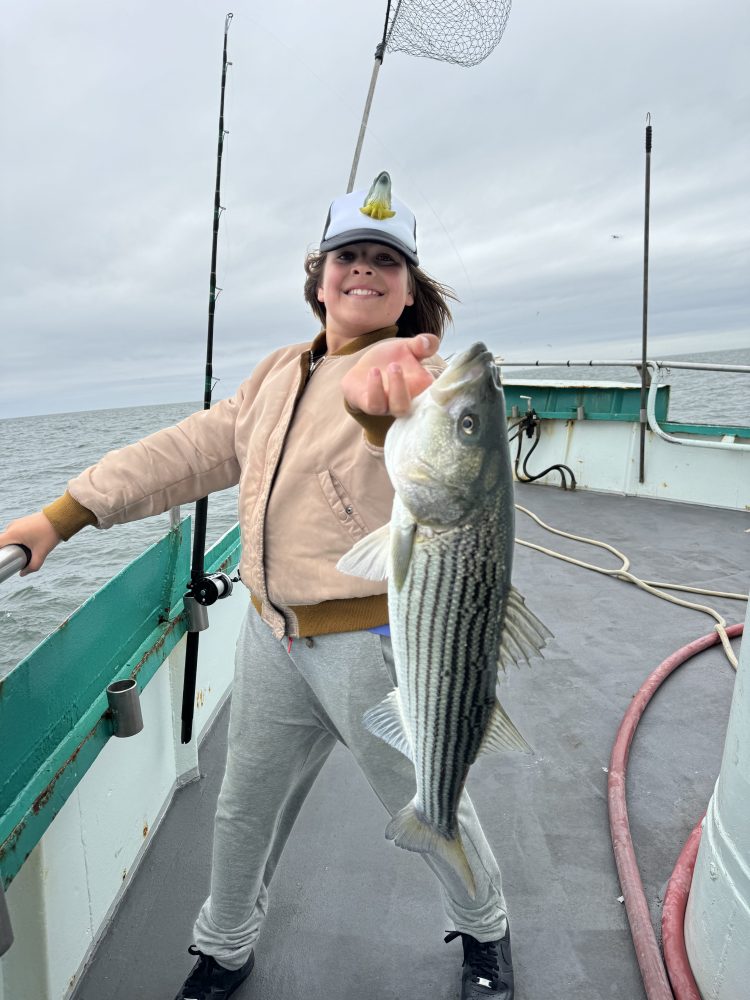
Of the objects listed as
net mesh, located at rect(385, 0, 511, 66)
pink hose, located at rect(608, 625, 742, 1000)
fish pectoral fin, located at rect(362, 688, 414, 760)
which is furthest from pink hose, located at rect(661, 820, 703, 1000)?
net mesh, located at rect(385, 0, 511, 66)

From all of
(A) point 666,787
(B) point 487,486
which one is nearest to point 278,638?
(B) point 487,486

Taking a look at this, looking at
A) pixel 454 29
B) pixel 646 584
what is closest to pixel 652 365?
pixel 646 584

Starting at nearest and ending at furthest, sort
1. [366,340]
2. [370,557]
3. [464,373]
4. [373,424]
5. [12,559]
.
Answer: [464,373] → [370,557] → [373,424] → [12,559] → [366,340]

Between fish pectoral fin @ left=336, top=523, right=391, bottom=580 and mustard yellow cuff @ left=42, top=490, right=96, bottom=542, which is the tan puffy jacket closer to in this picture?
mustard yellow cuff @ left=42, top=490, right=96, bottom=542

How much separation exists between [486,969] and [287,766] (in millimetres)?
895

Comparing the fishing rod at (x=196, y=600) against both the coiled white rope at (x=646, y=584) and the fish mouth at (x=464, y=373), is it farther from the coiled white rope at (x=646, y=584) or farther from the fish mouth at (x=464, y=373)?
the coiled white rope at (x=646, y=584)

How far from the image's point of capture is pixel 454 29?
11.3ft

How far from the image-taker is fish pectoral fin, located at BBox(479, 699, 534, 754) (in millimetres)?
1434

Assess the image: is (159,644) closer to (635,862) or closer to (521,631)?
(521,631)

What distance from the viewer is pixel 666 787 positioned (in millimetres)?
2807

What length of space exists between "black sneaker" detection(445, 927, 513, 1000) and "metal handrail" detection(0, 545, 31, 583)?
1.71m

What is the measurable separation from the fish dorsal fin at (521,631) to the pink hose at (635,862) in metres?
1.31

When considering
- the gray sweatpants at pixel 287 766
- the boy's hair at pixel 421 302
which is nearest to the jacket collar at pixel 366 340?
the boy's hair at pixel 421 302

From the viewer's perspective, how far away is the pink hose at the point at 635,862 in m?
1.88
